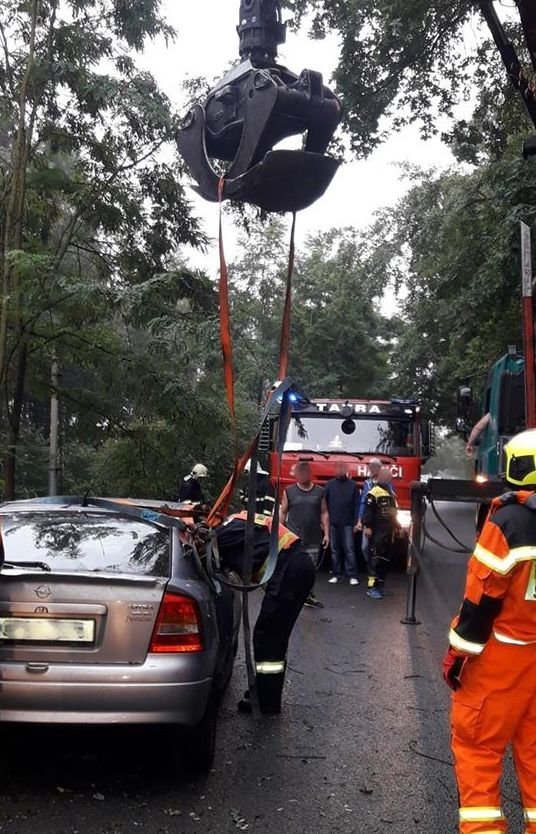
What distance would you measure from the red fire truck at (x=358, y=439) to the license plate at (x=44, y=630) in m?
8.90

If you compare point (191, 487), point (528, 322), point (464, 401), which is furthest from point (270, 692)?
point (191, 487)

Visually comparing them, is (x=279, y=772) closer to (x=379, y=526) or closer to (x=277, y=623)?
(x=277, y=623)

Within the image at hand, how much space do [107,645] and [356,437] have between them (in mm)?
9762

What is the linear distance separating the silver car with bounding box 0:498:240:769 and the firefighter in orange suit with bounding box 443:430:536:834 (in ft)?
4.60

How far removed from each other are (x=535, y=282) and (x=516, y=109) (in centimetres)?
560

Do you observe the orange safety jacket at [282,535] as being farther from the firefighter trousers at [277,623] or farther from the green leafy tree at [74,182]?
the green leafy tree at [74,182]

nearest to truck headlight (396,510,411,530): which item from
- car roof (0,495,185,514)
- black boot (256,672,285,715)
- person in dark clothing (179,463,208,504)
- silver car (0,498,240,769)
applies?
person in dark clothing (179,463,208,504)

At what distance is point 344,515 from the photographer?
11672mm

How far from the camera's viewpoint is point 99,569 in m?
4.39

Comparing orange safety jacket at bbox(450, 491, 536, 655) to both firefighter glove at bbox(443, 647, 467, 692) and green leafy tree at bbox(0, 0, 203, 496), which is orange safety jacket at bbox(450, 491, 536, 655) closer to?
firefighter glove at bbox(443, 647, 467, 692)

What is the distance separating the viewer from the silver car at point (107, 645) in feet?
13.2

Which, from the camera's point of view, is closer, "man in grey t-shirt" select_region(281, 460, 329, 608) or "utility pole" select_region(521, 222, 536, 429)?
"utility pole" select_region(521, 222, 536, 429)

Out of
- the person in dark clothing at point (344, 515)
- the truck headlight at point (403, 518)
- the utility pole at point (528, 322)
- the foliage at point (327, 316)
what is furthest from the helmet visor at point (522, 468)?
the foliage at point (327, 316)

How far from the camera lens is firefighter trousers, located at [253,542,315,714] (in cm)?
559
